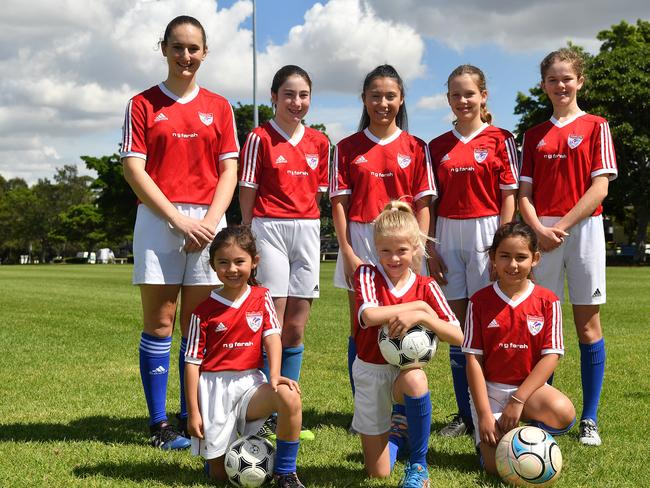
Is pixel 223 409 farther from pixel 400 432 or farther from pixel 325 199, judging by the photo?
pixel 325 199

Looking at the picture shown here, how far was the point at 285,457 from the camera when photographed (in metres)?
3.85

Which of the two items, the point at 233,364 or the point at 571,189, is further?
the point at 571,189

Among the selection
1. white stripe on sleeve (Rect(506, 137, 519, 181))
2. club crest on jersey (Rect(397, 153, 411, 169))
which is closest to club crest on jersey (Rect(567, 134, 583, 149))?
white stripe on sleeve (Rect(506, 137, 519, 181))

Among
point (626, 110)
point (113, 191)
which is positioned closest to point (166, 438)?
Answer: point (626, 110)

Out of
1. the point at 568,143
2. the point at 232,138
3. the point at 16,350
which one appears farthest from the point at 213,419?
the point at 16,350

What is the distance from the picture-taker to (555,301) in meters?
4.33

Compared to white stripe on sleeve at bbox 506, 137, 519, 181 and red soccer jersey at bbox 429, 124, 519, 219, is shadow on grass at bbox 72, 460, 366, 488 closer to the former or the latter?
red soccer jersey at bbox 429, 124, 519, 219

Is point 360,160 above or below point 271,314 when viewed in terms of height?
above

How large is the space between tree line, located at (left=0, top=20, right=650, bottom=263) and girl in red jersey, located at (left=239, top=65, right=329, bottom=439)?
31.4m

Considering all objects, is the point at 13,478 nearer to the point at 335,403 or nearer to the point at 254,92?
→ the point at 335,403

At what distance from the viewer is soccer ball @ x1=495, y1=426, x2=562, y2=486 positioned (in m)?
3.79

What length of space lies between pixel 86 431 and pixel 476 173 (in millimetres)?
3333

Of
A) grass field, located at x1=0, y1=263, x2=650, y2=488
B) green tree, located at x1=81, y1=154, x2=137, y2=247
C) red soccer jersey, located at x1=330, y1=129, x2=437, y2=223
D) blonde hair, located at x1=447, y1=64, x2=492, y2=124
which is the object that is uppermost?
green tree, located at x1=81, y1=154, x2=137, y2=247

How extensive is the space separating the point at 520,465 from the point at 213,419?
1.67 metres
